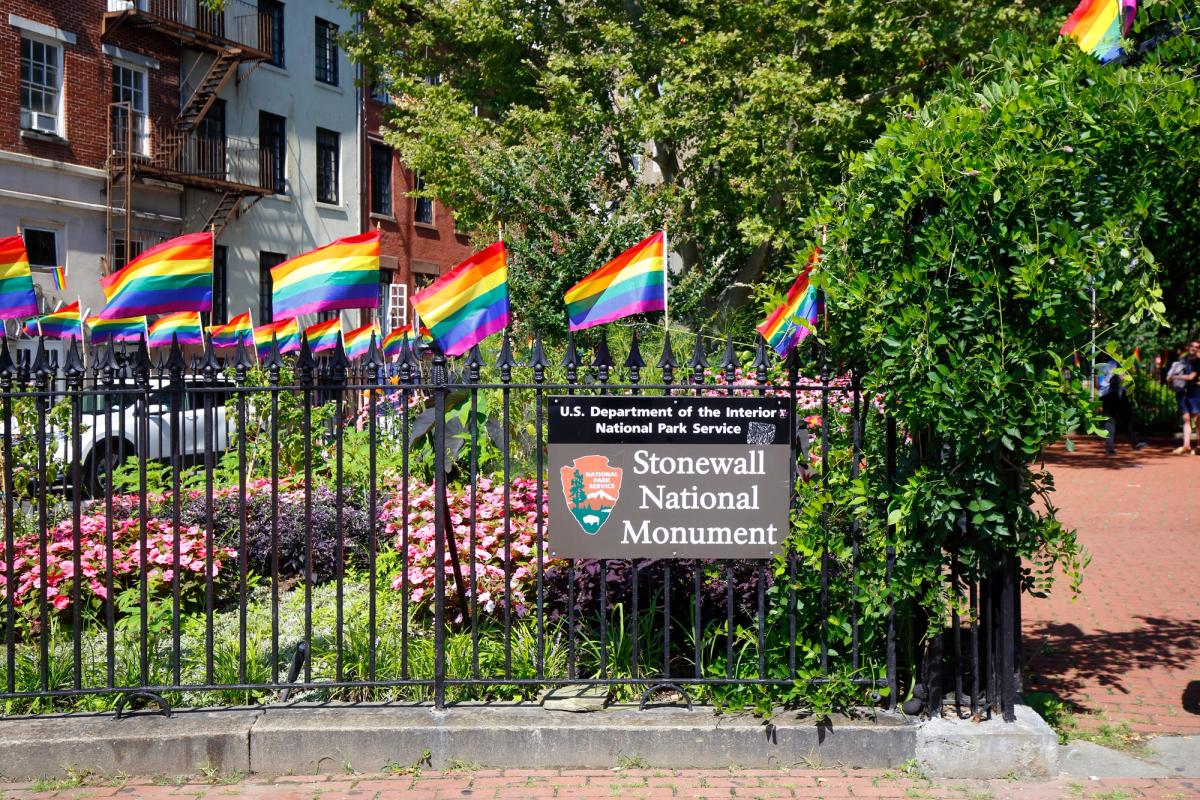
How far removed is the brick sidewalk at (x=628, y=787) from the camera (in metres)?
4.88

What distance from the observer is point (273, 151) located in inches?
1164

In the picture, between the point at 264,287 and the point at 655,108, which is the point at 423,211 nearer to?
the point at 264,287

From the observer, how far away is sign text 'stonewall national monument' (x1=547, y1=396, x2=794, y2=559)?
17.7 feet

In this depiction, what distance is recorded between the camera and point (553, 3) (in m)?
19.6

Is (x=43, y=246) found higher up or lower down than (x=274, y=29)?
lower down

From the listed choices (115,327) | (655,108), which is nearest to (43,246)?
(655,108)

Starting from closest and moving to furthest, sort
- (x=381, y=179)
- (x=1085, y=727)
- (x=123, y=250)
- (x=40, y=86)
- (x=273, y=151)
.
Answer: (x=1085, y=727), (x=40, y=86), (x=123, y=250), (x=273, y=151), (x=381, y=179)

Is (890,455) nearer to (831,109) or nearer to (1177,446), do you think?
(831,109)

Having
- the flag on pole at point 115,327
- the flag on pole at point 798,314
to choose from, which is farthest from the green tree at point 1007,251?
the flag on pole at point 115,327

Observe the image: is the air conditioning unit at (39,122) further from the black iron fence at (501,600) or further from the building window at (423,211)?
the black iron fence at (501,600)

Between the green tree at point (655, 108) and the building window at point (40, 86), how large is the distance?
281 inches

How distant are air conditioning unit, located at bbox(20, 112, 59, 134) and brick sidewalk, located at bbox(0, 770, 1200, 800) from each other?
2091cm

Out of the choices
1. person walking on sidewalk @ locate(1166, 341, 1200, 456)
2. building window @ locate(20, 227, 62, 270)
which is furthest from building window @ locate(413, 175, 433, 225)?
person walking on sidewalk @ locate(1166, 341, 1200, 456)

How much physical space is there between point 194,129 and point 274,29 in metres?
4.59
